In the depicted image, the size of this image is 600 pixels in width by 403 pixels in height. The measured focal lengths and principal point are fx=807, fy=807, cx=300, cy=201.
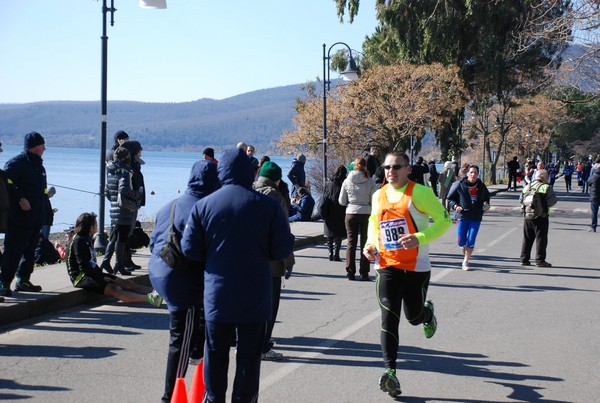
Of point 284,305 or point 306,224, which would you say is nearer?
point 284,305

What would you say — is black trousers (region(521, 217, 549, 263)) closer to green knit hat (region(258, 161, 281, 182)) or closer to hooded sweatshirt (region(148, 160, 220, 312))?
green knit hat (region(258, 161, 281, 182))

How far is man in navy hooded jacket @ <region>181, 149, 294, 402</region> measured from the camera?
4.80m

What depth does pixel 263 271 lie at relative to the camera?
490 cm

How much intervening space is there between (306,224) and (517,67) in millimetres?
24631

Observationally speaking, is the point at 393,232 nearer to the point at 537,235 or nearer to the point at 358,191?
the point at 358,191

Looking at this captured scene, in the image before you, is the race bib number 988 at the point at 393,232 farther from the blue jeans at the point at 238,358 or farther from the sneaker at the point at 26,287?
the sneaker at the point at 26,287

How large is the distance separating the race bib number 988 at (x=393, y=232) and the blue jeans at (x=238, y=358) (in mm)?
1764

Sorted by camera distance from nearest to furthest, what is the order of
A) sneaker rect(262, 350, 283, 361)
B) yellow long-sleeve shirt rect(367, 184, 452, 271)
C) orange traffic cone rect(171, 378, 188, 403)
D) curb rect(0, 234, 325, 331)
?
orange traffic cone rect(171, 378, 188, 403)
yellow long-sleeve shirt rect(367, 184, 452, 271)
sneaker rect(262, 350, 283, 361)
curb rect(0, 234, 325, 331)

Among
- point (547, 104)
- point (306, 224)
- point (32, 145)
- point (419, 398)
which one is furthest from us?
point (547, 104)

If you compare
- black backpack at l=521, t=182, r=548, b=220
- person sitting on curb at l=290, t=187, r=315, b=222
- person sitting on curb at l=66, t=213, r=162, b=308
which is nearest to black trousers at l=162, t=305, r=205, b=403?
person sitting on curb at l=66, t=213, r=162, b=308

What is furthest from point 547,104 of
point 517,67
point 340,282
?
point 340,282

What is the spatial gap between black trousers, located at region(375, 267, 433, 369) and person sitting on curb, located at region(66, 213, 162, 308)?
432 cm

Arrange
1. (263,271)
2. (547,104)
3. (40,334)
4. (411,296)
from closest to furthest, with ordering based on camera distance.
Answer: (263,271), (411,296), (40,334), (547,104)

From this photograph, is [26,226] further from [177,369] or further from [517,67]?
[517,67]
